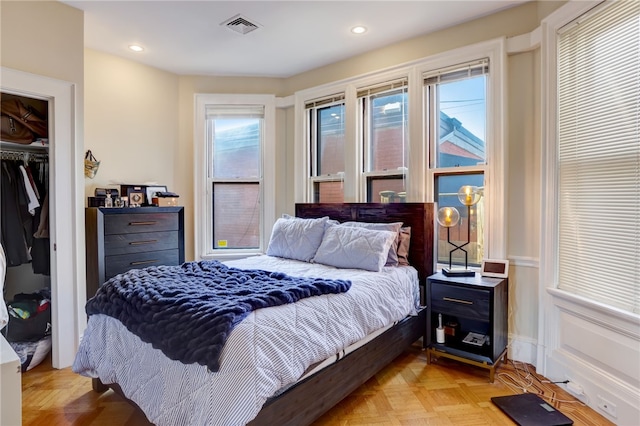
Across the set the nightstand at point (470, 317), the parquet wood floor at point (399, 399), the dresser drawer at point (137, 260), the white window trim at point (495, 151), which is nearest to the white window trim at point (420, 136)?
the white window trim at point (495, 151)

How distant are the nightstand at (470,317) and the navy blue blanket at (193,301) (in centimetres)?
91

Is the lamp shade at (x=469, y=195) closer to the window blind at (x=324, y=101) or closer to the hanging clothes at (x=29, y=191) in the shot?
the window blind at (x=324, y=101)

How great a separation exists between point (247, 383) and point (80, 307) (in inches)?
81.1

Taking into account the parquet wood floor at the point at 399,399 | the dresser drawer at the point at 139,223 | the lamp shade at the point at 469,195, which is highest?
the lamp shade at the point at 469,195

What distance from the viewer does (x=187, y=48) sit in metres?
3.28

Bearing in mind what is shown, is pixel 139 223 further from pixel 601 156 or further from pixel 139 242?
pixel 601 156

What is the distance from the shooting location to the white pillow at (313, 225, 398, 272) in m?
2.58

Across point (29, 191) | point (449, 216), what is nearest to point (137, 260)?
point (29, 191)

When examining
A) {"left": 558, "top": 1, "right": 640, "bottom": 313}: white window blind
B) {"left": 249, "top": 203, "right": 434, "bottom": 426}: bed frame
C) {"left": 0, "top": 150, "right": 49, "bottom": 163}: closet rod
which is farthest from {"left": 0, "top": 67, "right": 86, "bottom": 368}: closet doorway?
{"left": 558, "top": 1, "right": 640, "bottom": 313}: white window blind

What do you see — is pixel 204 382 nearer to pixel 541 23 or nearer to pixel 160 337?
pixel 160 337

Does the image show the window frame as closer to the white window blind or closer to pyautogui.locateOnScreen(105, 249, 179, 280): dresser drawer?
the white window blind

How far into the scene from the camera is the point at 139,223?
10.2 feet

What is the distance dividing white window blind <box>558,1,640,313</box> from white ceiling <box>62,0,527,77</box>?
2.42ft

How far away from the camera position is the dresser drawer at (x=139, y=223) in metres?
2.92
